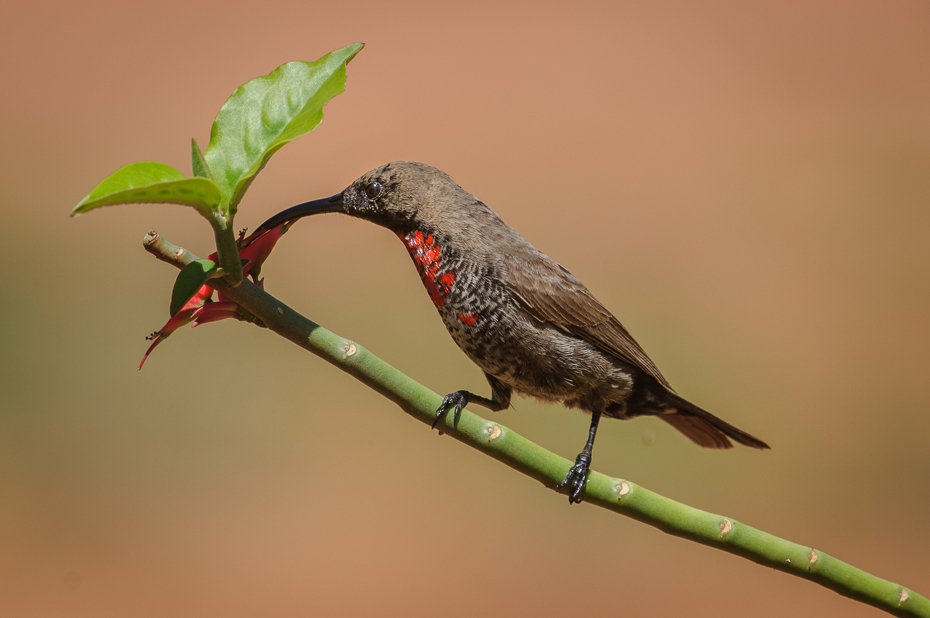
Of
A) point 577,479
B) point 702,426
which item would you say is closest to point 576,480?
point 577,479

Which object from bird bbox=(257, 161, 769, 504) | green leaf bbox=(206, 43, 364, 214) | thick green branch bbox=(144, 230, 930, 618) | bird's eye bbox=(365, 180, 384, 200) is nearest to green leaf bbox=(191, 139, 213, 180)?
green leaf bbox=(206, 43, 364, 214)

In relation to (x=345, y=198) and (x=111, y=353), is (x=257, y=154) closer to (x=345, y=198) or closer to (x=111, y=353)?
(x=345, y=198)

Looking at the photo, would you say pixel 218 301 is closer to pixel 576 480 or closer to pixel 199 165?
pixel 199 165

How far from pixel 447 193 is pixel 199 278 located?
44.8 inches

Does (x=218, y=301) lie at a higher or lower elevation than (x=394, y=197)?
lower

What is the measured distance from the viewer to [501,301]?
215 cm

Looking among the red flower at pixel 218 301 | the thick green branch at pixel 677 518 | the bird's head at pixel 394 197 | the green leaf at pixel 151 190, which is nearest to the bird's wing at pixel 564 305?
the bird's head at pixel 394 197

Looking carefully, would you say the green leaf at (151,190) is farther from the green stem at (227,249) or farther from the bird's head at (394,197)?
the bird's head at (394,197)

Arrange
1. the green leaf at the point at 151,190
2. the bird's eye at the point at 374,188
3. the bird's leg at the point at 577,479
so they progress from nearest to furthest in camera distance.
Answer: the green leaf at the point at 151,190
the bird's leg at the point at 577,479
the bird's eye at the point at 374,188

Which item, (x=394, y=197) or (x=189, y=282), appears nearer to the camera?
(x=189, y=282)

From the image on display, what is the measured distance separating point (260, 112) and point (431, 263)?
3.18ft

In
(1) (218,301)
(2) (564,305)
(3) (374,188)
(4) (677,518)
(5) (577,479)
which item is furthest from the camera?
(2) (564,305)

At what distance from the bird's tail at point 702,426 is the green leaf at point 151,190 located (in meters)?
1.71

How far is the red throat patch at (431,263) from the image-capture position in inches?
83.2
